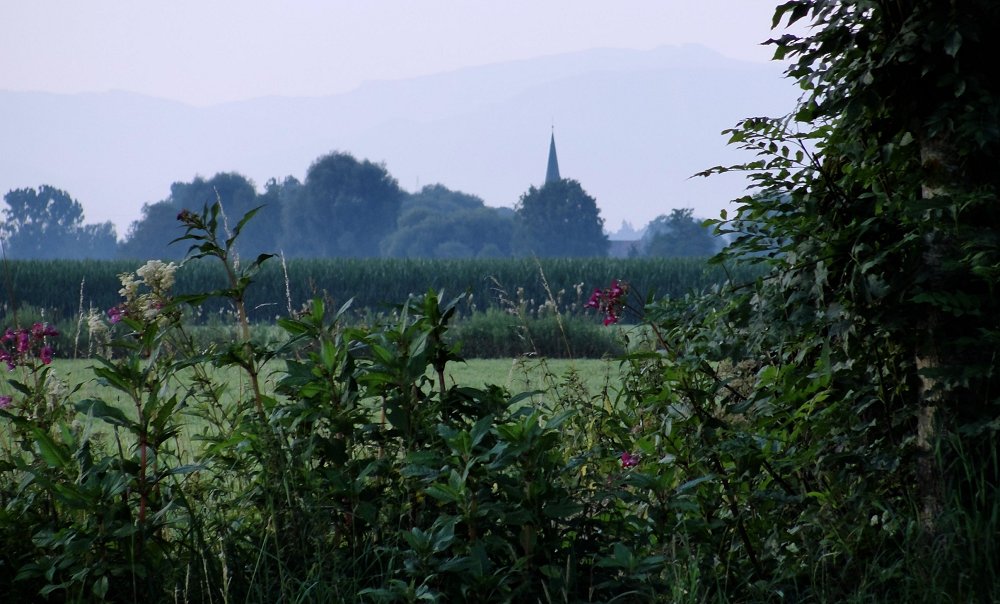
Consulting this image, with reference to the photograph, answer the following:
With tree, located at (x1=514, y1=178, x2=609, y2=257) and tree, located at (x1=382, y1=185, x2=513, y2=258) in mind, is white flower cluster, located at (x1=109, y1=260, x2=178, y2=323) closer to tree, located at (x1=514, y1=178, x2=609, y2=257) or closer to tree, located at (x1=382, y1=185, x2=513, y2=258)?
tree, located at (x1=514, y1=178, x2=609, y2=257)

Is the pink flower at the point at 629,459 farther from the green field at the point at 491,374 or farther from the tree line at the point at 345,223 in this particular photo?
the tree line at the point at 345,223

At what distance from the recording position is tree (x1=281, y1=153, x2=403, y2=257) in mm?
75750

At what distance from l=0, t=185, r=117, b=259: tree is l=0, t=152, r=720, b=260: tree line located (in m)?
0.09

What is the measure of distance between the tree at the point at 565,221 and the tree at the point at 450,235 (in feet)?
20.1

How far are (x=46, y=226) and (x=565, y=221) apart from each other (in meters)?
49.4

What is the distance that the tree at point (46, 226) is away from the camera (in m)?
81.9

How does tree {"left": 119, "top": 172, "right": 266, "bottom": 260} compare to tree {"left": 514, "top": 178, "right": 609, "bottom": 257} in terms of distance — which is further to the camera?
tree {"left": 119, "top": 172, "right": 266, "bottom": 260}

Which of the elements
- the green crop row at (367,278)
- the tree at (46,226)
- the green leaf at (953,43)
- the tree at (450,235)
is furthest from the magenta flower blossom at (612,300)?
the tree at (46,226)

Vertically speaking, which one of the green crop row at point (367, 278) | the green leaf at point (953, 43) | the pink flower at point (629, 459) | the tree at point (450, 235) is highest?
the tree at point (450, 235)

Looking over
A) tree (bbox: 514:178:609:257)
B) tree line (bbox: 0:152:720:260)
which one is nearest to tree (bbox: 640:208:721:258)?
tree line (bbox: 0:152:720:260)

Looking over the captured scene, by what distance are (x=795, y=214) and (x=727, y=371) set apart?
49.5 inches

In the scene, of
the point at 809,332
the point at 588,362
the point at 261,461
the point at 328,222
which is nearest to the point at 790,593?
A: the point at 809,332

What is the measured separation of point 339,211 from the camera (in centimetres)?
7562

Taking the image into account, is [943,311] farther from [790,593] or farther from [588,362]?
[588,362]
